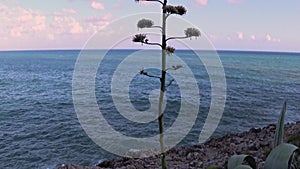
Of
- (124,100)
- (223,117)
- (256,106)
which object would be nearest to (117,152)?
(223,117)

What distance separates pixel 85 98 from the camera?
110ft

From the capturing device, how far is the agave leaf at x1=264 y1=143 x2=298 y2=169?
3980 millimetres

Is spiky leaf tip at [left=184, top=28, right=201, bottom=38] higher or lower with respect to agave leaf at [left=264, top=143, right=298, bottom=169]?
higher

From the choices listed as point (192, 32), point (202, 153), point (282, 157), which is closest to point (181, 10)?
point (192, 32)

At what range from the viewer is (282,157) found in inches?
160

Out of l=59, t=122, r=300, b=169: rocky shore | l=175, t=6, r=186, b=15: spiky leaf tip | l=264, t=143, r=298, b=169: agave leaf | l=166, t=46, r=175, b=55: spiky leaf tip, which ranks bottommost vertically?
l=59, t=122, r=300, b=169: rocky shore

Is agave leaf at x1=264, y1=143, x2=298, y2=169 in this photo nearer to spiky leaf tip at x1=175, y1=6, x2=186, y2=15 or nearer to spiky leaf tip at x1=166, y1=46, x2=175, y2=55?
spiky leaf tip at x1=166, y1=46, x2=175, y2=55

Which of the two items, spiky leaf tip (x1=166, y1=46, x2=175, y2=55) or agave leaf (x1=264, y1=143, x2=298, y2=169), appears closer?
agave leaf (x1=264, y1=143, x2=298, y2=169)

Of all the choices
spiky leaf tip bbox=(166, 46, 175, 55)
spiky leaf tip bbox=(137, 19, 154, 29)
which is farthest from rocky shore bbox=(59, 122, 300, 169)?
spiky leaf tip bbox=(137, 19, 154, 29)

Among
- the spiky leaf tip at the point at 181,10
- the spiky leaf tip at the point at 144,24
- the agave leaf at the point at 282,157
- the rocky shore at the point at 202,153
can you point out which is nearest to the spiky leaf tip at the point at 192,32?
the spiky leaf tip at the point at 181,10

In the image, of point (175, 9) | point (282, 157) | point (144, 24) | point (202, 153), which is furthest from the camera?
point (202, 153)

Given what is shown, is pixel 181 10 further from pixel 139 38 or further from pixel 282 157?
pixel 282 157

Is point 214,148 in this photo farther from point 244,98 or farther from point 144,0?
point 244,98

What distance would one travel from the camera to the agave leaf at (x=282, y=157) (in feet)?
13.1
